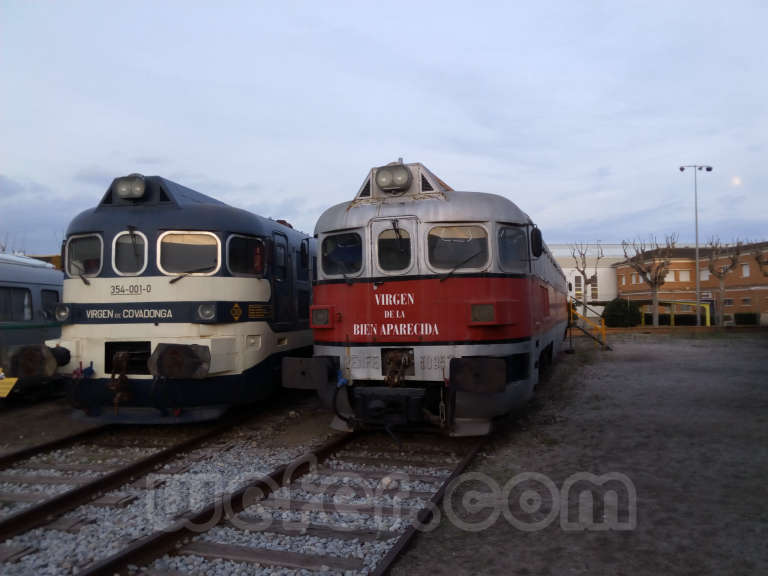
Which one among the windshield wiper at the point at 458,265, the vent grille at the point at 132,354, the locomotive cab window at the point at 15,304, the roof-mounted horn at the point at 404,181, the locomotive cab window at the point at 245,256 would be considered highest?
the roof-mounted horn at the point at 404,181

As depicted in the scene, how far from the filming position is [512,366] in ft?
21.9

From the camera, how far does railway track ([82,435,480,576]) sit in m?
3.95

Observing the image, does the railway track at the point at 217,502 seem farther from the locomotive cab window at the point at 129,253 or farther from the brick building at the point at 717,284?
the brick building at the point at 717,284

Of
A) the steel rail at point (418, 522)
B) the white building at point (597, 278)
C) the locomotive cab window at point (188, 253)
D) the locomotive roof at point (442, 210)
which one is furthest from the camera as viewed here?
the white building at point (597, 278)

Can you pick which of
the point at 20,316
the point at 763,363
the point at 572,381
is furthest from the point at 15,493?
the point at 763,363

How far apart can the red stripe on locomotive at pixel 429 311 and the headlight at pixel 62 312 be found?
338 centimetres

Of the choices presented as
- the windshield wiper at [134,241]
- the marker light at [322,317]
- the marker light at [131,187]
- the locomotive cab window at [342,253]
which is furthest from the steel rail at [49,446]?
the locomotive cab window at [342,253]

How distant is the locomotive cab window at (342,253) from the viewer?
7.05 meters

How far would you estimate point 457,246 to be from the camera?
6.77 meters

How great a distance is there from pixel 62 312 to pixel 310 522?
197 inches

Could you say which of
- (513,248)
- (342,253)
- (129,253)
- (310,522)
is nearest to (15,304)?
(129,253)

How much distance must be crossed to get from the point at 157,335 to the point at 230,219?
1.79 m

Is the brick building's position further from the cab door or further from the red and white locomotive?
the red and white locomotive

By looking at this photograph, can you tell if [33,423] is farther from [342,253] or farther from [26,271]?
[342,253]
